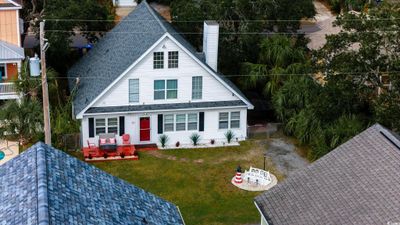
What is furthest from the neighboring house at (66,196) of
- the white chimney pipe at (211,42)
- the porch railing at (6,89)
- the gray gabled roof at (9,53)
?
the gray gabled roof at (9,53)

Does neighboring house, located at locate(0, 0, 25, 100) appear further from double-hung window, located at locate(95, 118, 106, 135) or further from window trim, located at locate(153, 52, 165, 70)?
window trim, located at locate(153, 52, 165, 70)

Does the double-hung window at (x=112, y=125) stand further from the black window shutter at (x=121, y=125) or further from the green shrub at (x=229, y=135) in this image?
the green shrub at (x=229, y=135)

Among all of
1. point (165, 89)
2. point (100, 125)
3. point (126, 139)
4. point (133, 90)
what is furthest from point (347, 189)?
point (100, 125)

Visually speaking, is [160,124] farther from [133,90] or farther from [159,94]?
[133,90]

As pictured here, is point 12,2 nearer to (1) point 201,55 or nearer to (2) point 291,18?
(1) point 201,55

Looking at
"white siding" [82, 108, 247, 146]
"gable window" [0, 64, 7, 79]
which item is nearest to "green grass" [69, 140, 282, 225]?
"white siding" [82, 108, 247, 146]

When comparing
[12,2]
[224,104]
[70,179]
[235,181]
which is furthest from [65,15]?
[70,179]
